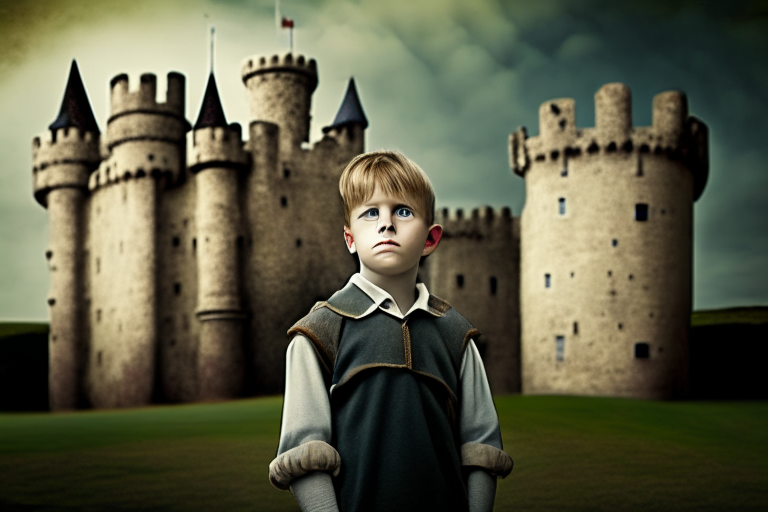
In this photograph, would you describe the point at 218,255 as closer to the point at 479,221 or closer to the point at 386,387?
the point at 479,221

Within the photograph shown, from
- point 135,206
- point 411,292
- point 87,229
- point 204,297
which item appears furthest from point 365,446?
point 87,229

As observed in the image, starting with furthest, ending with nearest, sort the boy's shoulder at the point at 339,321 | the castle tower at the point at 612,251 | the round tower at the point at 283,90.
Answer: the round tower at the point at 283,90 → the castle tower at the point at 612,251 → the boy's shoulder at the point at 339,321

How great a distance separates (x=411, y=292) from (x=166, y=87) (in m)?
27.9

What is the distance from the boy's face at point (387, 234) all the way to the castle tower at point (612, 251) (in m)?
22.5

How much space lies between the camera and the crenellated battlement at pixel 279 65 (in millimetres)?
31312

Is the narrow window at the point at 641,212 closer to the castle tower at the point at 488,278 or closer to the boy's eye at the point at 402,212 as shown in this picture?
the castle tower at the point at 488,278

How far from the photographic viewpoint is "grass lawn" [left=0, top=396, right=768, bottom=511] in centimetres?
909

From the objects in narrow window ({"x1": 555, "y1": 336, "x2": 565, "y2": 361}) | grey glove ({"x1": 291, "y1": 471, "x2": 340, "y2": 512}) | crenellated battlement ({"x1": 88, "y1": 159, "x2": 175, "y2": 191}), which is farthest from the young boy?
crenellated battlement ({"x1": 88, "y1": 159, "x2": 175, "y2": 191})

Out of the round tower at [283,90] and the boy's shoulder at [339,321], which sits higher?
the round tower at [283,90]

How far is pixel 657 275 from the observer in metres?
25.6

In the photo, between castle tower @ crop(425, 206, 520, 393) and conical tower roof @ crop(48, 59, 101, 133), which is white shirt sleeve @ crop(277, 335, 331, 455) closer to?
castle tower @ crop(425, 206, 520, 393)

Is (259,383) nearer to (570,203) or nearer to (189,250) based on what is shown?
(189,250)

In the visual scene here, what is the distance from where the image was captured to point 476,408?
3902 millimetres

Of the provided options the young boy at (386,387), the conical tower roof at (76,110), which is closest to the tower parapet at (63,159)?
the conical tower roof at (76,110)
